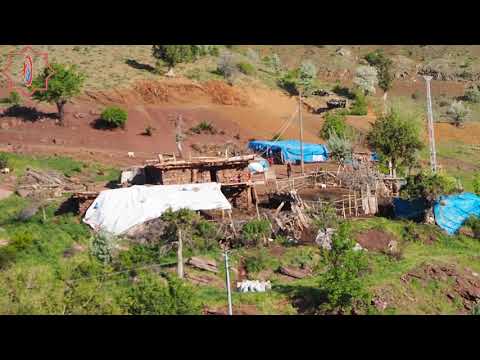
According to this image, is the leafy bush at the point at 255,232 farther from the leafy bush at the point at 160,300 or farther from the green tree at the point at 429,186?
the leafy bush at the point at 160,300

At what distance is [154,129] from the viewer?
39.7m

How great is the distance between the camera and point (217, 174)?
86.6 feet

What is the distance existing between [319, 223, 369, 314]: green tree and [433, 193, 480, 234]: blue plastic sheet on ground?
6667 mm

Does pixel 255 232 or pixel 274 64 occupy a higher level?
pixel 274 64

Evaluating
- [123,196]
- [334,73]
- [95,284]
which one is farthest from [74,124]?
[334,73]

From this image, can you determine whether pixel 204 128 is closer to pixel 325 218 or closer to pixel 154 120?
pixel 154 120

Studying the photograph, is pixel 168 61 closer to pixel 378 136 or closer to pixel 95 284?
pixel 378 136

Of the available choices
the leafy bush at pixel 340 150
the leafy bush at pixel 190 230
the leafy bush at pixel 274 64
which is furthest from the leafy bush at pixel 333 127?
the leafy bush at pixel 190 230

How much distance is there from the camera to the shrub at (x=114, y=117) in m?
38.7

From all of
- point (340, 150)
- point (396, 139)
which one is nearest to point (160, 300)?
point (396, 139)

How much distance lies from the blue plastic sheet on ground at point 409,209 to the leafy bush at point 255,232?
536cm

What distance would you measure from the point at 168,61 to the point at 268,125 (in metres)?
8.55

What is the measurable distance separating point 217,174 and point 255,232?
556 cm

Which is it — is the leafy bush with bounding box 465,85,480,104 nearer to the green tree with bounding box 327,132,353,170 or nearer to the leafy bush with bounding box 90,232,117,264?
the green tree with bounding box 327,132,353,170
